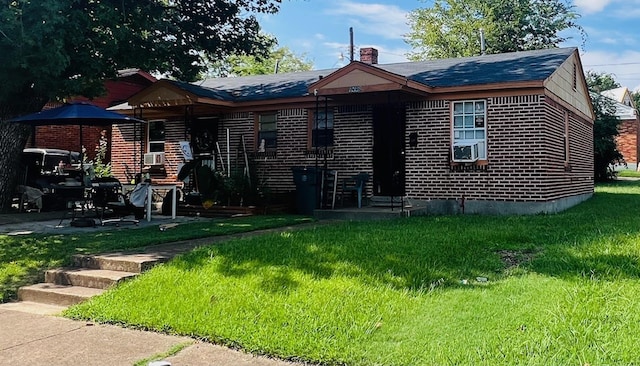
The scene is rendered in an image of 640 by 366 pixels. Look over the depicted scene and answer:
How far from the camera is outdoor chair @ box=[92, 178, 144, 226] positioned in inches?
405

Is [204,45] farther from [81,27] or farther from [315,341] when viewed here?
[315,341]

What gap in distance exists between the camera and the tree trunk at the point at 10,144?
482 inches

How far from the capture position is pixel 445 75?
43.1ft

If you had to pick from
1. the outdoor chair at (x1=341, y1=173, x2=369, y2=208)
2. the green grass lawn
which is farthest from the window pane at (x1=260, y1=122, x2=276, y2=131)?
the green grass lawn

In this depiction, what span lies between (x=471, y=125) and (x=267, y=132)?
5.57 m

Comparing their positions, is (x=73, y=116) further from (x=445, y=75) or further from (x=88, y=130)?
(x=88, y=130)

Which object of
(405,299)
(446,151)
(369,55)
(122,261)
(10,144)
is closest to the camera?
(405,299)

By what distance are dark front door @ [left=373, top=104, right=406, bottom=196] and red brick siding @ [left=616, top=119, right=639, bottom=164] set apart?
3612cm

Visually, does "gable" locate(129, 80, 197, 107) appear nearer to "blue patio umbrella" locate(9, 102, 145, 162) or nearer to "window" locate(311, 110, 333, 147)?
"blue patio umbrella" locate(9, 102, 145, 162)

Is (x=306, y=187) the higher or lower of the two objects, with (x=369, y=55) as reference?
lower

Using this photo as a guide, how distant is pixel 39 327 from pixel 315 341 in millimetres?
2839

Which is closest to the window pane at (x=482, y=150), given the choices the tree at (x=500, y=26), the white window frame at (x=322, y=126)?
the white window frame at (x=322, y=126)

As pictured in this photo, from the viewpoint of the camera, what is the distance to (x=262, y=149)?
575 inches

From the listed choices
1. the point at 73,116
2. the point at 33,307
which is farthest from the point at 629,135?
the point at 33,307
